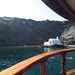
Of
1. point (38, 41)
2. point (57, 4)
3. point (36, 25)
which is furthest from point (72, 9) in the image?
point (36, 25)

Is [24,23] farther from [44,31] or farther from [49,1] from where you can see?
[49,1]

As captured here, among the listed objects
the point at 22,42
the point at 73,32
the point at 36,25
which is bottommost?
the point at 22,42

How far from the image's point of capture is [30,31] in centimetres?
11544

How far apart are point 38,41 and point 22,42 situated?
Result: 54.0ft

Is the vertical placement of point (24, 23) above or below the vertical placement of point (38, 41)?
above

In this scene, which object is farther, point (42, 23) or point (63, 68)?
point (42, 23)

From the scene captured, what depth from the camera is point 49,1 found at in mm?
2393

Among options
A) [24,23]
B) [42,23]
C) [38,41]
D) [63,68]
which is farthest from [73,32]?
[63,68]

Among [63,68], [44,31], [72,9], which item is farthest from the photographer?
[44,31]

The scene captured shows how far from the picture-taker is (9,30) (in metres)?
108

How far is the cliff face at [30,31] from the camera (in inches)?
4055

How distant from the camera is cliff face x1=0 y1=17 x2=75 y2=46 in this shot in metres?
103

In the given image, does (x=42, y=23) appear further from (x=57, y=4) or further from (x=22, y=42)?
(x=57, y=4)

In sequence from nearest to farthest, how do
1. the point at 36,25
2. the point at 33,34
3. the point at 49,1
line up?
the point at 49,1
the point at 33,34
the point at 36,25
